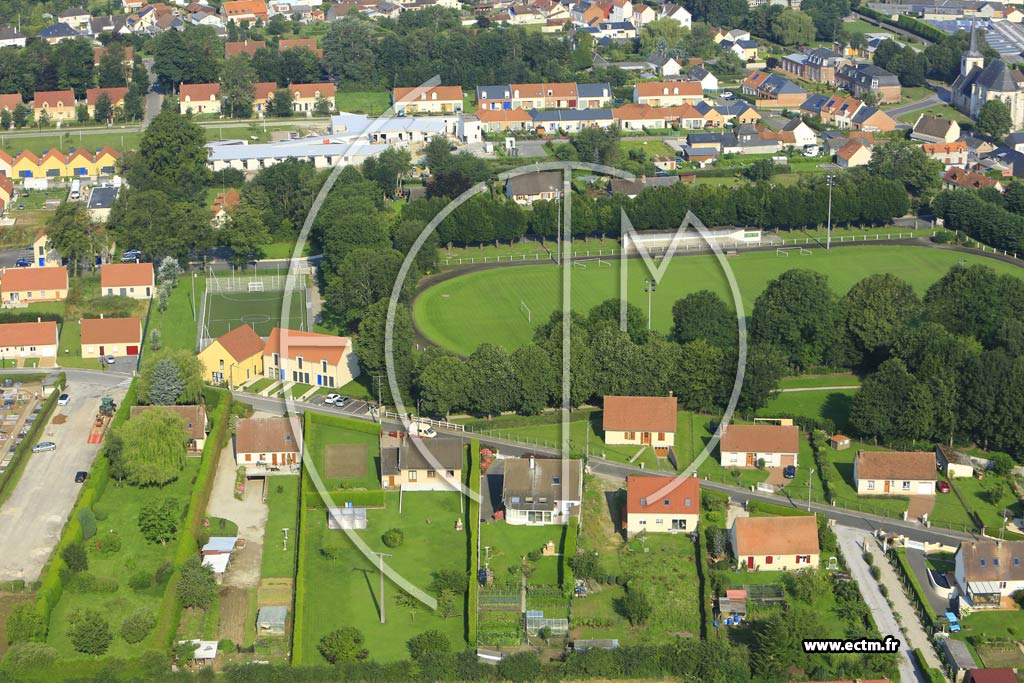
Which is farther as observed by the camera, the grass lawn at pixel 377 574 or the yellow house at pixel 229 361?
the yellow house at pixel 229 361

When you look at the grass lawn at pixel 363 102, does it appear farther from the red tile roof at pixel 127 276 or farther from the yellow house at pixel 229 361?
the yellow house at pixel 229 361

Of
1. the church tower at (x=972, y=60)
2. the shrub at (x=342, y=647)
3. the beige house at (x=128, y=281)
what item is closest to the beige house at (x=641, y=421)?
the shrub at (x=342, y=647)

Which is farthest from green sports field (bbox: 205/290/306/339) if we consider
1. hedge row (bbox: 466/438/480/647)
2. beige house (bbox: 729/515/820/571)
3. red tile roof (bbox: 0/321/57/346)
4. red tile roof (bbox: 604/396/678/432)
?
beige house (bbox: 729/515/820/571)

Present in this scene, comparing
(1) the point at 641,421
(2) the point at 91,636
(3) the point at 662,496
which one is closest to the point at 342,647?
(2) the point at 91,636

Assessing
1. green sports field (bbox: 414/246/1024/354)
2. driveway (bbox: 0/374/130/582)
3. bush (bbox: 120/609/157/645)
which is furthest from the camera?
green sports field (bbox: 414/246/1024/354)

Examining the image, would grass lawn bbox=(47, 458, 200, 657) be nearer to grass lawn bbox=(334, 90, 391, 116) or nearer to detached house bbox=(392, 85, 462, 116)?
detached house bbox=(392, 85, 462, 116)
